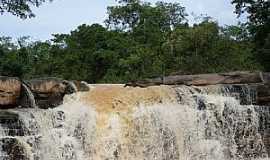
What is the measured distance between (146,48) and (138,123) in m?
16.2

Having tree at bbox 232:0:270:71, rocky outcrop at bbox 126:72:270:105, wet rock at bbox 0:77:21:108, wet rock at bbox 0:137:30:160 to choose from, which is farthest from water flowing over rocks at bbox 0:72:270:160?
tree at bbox 232:0:270:71

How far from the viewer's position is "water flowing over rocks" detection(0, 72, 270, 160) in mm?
10914

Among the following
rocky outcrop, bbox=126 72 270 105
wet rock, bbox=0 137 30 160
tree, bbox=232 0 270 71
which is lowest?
wet rock, bbox=0 137 30 160

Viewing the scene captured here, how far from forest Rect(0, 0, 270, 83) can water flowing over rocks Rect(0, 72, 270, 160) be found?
23.7 feet

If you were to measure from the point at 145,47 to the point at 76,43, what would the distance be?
367 centimetres

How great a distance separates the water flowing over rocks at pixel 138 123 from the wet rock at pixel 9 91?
0.43 ft

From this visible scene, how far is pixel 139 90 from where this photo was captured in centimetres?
1360

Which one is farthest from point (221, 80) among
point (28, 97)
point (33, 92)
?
point (28, 97)

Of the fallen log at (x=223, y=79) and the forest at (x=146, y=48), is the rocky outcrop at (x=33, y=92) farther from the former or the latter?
the forest at (x=146, y=48)

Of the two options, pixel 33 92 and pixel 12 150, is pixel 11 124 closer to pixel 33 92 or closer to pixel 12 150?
pixel 12 150

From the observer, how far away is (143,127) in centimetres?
1255

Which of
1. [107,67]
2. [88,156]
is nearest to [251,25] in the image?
[107,67]

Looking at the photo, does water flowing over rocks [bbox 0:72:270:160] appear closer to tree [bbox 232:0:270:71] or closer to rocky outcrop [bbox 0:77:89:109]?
rocky outcrop [bbox 0:77:89:109]

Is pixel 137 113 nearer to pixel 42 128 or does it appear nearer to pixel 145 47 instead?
pixel 42 128
